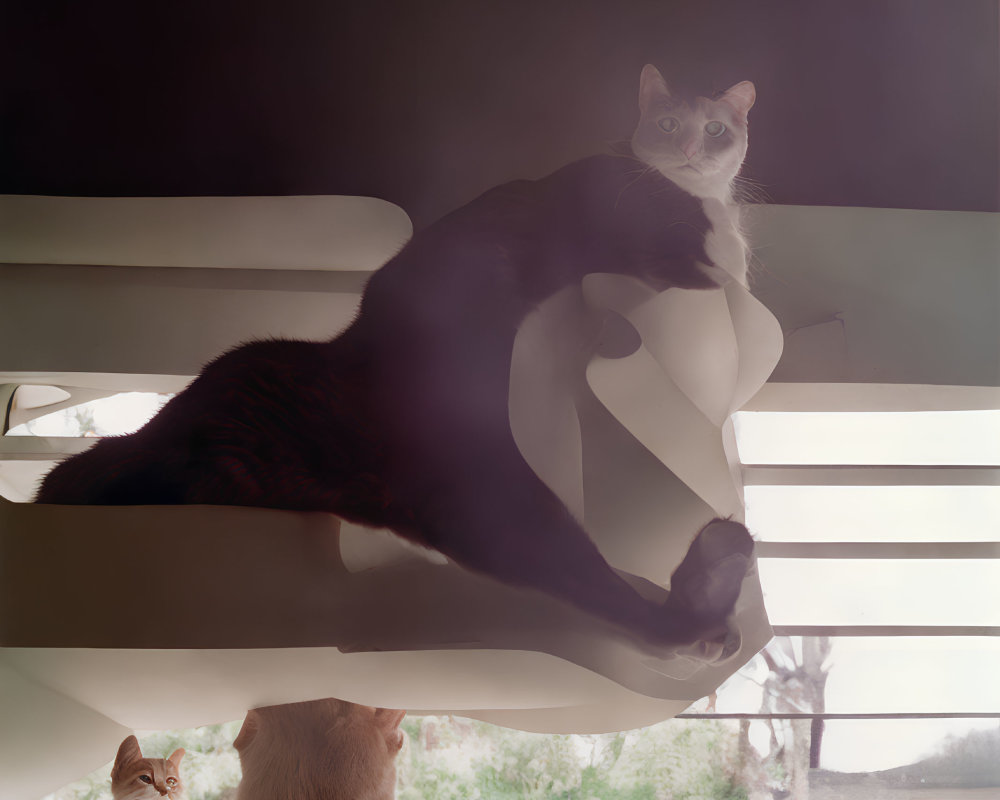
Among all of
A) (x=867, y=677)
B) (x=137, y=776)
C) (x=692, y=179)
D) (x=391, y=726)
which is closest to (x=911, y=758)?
(x=867, y=677)

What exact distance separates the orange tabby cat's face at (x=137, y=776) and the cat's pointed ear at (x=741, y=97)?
95 centimetres

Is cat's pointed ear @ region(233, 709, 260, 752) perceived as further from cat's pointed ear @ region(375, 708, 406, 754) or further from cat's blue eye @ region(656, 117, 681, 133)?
cat's blue eye @ region(656, 117, 681, 133)

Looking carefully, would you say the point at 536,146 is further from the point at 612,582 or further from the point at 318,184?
the point at 612,582

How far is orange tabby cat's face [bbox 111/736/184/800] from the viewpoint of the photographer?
641mm

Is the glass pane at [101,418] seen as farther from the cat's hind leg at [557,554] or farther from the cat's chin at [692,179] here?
the cat's chin at [692,179]

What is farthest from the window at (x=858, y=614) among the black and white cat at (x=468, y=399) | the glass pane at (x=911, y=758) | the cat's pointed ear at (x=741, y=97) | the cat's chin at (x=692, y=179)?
the cat's pointed ear at (x=741, y=97)

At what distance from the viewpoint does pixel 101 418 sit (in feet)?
2.27

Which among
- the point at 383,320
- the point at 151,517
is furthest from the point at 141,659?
the point at 383,320

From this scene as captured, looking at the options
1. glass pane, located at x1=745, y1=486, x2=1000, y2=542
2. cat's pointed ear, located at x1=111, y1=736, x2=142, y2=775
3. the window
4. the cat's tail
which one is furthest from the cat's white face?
cat's pointed ear, located at x1=111, y1=736, x2=142, y2=775

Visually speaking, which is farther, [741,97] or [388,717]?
[741,97]

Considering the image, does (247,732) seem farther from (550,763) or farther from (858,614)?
(858,614)

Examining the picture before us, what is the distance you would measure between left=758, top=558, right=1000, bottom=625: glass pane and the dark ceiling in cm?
43

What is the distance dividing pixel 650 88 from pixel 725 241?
0.68ft

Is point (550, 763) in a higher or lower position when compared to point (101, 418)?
lower
